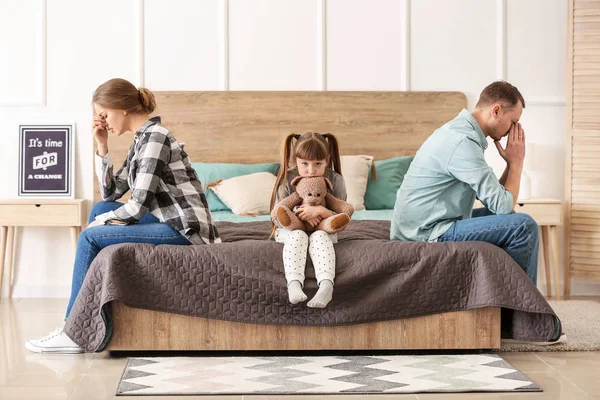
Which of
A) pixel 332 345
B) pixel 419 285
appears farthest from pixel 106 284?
pixel 419 285

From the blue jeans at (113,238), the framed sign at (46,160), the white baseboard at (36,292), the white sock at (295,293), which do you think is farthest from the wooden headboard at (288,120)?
the white sock at (295,293)

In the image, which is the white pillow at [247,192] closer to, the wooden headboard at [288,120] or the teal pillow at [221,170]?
the teal pillow at [221,170]

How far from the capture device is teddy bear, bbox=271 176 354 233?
313cm

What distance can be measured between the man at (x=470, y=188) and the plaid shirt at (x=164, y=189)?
79 centimetres

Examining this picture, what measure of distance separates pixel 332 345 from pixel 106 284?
32.8 inches

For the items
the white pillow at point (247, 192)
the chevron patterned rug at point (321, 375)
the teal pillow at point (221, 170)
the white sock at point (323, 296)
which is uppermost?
the teal pillow at point (221, 170)

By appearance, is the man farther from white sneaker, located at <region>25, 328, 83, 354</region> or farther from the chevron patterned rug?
white sneaker, located at <region>25, 328, 83, 354</region>

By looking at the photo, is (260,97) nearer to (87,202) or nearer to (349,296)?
(87,202)

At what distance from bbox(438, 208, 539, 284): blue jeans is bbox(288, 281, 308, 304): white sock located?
26.5 inches

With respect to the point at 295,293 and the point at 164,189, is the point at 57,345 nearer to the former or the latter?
the point at 164,189

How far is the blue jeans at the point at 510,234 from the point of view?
3158 millimetres

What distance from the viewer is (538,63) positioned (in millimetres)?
5152

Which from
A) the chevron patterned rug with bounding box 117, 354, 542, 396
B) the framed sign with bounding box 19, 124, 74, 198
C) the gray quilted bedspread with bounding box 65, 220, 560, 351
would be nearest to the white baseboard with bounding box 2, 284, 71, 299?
the framed sign with bounding box 19, 124, 74, 198

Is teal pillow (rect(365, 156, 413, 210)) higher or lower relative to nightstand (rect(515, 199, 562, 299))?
higher
